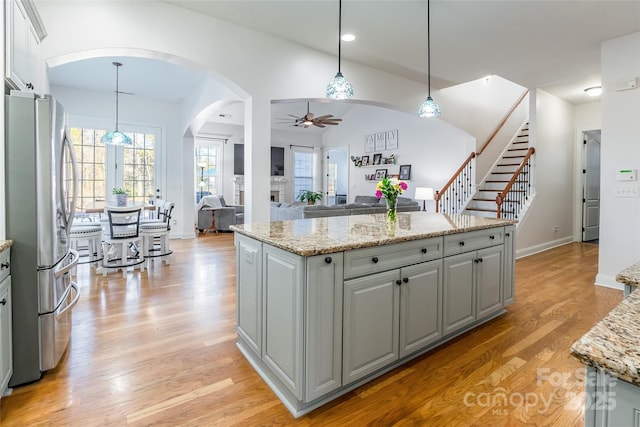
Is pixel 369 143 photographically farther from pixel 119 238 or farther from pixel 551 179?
pixel 119 238

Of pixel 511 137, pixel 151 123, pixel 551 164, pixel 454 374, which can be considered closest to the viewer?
pixel 454 374

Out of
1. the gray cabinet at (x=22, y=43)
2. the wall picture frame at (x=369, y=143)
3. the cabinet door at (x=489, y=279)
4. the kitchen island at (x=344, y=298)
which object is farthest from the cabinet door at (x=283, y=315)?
the wall picture frame at (x=369, y=143)

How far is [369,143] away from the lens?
381 inches

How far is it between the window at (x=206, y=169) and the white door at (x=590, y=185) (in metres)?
9.01

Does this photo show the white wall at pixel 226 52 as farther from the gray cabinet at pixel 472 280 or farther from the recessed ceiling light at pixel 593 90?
the recessed ceiling light at pixel 593 90

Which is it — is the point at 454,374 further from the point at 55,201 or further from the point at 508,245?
the point at 55,201

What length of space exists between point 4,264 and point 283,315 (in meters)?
1.54

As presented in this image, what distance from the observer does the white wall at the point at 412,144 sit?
24.8 feet

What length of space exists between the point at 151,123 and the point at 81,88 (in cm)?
133

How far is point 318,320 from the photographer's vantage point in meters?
1.70

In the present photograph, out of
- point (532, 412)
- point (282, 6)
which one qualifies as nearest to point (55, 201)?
point (282, 6)

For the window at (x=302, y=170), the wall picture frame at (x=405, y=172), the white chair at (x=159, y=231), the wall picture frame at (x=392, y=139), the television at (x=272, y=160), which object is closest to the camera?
the white chair at (x=159, y=231)

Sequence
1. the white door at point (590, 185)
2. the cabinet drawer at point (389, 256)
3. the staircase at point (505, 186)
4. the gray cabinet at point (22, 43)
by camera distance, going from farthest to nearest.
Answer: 1. the white door at point (590, 185)
2. the staircase at point (505, 186)
3. the gray cabinet at point (22, 43)
4. the cabinet drawer at point (389, 256)

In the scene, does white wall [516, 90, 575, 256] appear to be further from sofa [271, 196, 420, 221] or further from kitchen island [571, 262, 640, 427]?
kitchen island [571, 262, 640, 427]
